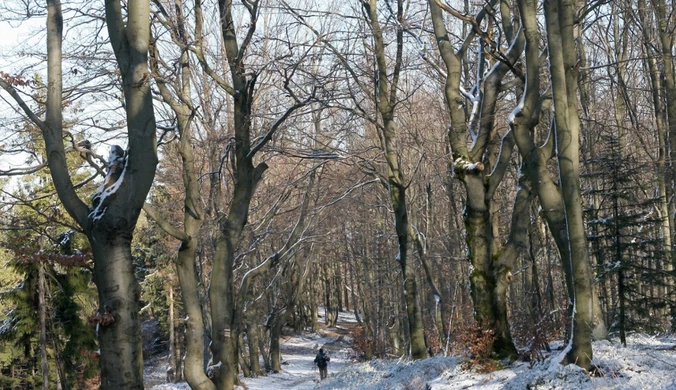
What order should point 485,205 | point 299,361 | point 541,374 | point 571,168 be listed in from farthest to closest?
point 299,361
point 485,205
point 541,374
point 571,168

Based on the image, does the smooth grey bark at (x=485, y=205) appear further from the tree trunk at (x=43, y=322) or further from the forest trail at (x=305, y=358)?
the tree trunk at (x=43, y=322)

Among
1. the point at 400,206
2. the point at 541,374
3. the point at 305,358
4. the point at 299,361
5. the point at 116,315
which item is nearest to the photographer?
the point at 116,315

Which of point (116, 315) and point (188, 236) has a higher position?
point (188, 236)

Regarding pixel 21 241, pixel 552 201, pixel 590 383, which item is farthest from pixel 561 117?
pixel 21 241

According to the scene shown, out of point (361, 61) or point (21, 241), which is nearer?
point (21, 241)

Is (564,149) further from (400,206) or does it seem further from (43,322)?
(43,322)

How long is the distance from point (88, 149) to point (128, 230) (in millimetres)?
2890

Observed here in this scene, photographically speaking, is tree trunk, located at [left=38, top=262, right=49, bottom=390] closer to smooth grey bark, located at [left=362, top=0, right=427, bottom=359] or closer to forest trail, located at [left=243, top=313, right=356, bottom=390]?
forest trail, located at [left=243, top=313, right=356, bottom=390]

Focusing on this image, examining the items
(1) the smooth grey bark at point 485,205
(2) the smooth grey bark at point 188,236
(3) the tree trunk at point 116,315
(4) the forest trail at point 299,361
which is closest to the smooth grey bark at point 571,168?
(1) the smooth grey bark at point 485,205

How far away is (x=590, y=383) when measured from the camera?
718cm

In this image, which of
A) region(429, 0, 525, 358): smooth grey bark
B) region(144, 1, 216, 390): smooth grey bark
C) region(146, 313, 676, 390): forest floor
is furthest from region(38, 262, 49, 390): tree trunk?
region(429, 0, 525, 358): smooth grey bark

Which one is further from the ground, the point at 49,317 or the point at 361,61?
the point at 361,61

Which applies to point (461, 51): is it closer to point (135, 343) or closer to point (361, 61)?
point (361, 61)

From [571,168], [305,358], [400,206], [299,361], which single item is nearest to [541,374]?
[571,168]
